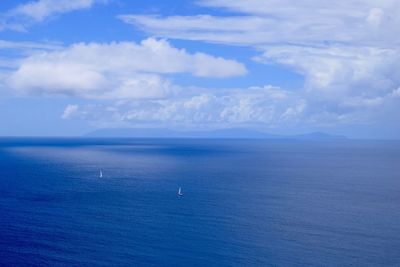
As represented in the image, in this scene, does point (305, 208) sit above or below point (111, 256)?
above

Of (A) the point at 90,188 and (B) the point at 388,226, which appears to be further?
(A) the point at 90,188

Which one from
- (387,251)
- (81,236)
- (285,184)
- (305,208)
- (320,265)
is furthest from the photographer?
(285,184)

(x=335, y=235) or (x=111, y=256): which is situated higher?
(x=335, y=235)

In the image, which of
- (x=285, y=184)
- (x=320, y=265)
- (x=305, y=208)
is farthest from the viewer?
(x=285, y=184)

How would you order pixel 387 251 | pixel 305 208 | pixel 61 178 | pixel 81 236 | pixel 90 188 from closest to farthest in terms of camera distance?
pixel 387 251 → pixel 81 236 → pixel 305 208 → pixel 90 188 → pixel 61 178

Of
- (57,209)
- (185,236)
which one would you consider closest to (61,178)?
(57,209)

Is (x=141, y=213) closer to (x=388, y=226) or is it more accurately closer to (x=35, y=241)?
(x=35, y=241)

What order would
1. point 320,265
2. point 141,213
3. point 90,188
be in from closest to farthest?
point 320,265 → point 141,213 → point 90,188

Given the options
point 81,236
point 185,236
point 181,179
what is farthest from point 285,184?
point 81,236

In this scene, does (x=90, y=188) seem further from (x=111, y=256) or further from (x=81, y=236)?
(x=111, y=256)
